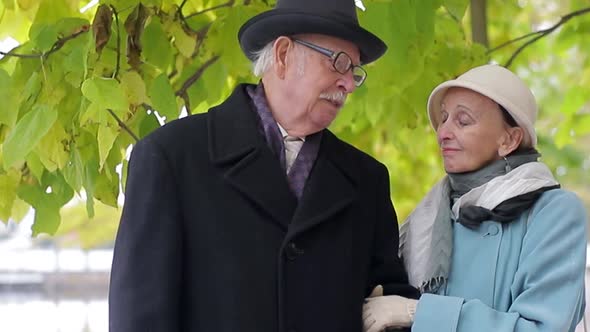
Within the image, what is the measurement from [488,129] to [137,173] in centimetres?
99

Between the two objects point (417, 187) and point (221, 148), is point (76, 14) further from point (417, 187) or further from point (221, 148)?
point (417, 187)

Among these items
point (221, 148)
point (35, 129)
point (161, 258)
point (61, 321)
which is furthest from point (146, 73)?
point (61, 321)

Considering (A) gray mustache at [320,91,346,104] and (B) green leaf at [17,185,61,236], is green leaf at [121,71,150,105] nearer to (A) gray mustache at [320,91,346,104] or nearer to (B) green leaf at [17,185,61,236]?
(B) green leaf at [17,185,61,236]

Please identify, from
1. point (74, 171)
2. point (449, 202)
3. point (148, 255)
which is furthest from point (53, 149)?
point (449, 202)

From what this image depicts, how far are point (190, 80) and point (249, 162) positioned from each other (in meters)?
1.23

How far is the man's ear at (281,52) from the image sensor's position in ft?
9.38

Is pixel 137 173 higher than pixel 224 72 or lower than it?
lower

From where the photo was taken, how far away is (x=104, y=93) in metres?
2.99

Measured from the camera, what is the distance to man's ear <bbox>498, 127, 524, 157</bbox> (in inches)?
122

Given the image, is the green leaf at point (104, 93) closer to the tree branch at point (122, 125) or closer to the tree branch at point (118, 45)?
the tree branch at point (122, 125)

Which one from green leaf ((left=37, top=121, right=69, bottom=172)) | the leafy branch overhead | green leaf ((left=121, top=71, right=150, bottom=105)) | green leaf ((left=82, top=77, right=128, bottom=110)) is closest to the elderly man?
green leaf ((left=82, top=77, right=128, bottom=110))

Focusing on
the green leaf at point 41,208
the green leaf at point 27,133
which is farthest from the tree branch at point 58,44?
the green leaf at point 41,208

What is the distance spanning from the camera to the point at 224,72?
155 inches

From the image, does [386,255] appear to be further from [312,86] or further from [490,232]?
[312,86]
